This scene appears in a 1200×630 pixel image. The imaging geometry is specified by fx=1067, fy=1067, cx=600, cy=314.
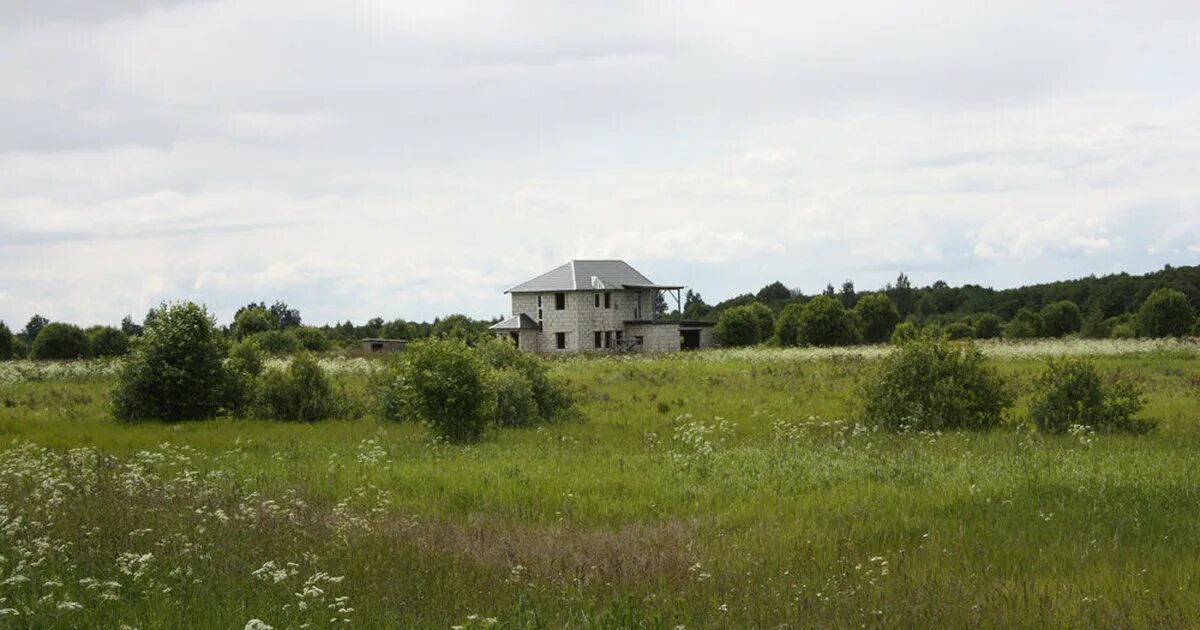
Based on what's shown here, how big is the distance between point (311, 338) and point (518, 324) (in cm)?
1685

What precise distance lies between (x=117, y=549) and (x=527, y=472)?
7495 mm

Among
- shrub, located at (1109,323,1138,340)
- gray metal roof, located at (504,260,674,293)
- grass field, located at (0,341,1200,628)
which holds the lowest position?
grass field, located at (0,341,1200,628)

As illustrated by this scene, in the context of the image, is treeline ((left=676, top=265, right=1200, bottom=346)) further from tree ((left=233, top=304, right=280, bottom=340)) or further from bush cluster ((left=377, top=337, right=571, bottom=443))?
bush cluster ((left=377, top=337, right=571, bottom=443))

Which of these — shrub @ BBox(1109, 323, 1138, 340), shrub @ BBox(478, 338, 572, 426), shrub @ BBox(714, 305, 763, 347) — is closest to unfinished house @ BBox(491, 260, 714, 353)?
shrub @ BBox(714, 305, 763, 347)

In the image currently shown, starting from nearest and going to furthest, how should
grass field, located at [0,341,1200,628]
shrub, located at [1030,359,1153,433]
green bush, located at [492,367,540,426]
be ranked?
grass field, located at [0,341,1200,628], shrub, located at [1030,359,1153,433], green bush, located at [492,367,540,426]

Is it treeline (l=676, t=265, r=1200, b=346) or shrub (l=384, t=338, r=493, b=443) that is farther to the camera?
treeline (l=676, t=265, r=1200, b=346)

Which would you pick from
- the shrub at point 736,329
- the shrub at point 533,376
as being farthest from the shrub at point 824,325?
the shrub at point 533,376

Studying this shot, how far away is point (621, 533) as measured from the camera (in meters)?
12.5

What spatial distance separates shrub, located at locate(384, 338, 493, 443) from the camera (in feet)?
77.5

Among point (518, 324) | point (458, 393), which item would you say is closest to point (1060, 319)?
point (518, 324)

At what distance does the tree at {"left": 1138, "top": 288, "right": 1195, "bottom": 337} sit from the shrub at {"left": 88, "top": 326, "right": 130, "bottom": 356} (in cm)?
7806

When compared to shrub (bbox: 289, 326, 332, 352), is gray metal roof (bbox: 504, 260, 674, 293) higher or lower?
higher

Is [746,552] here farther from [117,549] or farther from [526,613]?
[117,549]

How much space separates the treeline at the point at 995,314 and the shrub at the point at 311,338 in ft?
116
